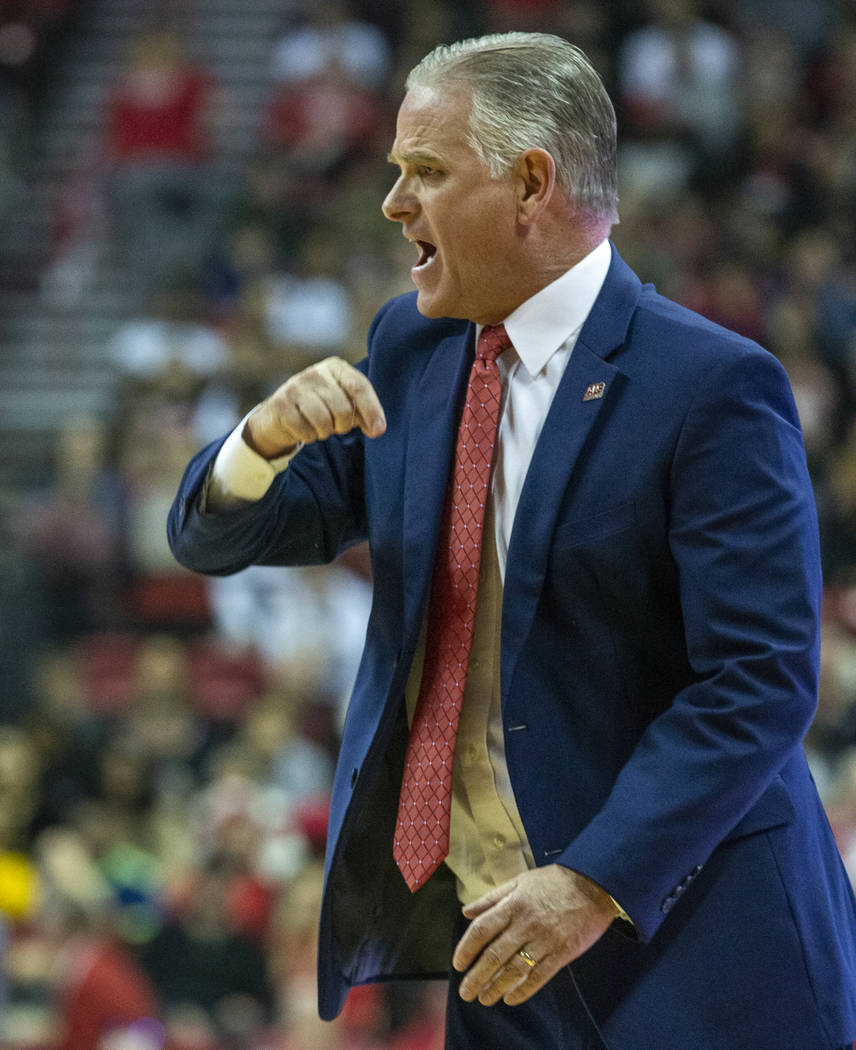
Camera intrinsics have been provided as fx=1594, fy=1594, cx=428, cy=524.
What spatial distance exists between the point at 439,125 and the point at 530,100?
0.13 meters

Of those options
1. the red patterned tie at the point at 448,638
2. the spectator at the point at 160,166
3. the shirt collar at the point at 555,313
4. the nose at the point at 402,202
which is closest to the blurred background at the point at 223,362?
the spectator at the point at 160,166

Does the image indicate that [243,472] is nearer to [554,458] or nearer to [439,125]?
[554,458]

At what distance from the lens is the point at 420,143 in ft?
7.14

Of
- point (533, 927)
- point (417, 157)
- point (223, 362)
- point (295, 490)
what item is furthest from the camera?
point (223, 362)

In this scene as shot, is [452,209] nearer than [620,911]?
No

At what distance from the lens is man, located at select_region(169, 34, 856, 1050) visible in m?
1.97

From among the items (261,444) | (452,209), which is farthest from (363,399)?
(452,209)

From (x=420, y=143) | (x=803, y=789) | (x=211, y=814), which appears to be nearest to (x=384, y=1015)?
(x=211, y=814)

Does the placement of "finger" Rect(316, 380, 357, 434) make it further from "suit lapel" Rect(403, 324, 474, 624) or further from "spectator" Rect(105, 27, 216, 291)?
"spectator" Rect(105, 27, 216, 291)

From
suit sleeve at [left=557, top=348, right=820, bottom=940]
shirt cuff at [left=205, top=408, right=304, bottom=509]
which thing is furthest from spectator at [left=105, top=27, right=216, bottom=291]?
suit sleeve at [left=557, top=348, right=820, bottom=940]

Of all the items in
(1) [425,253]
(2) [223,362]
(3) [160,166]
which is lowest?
(2) [223,362]

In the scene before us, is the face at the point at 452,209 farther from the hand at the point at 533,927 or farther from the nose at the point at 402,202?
the hand at the point at 533,927

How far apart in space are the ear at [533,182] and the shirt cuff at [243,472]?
→ 447 mm

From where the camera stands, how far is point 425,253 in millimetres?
2277
